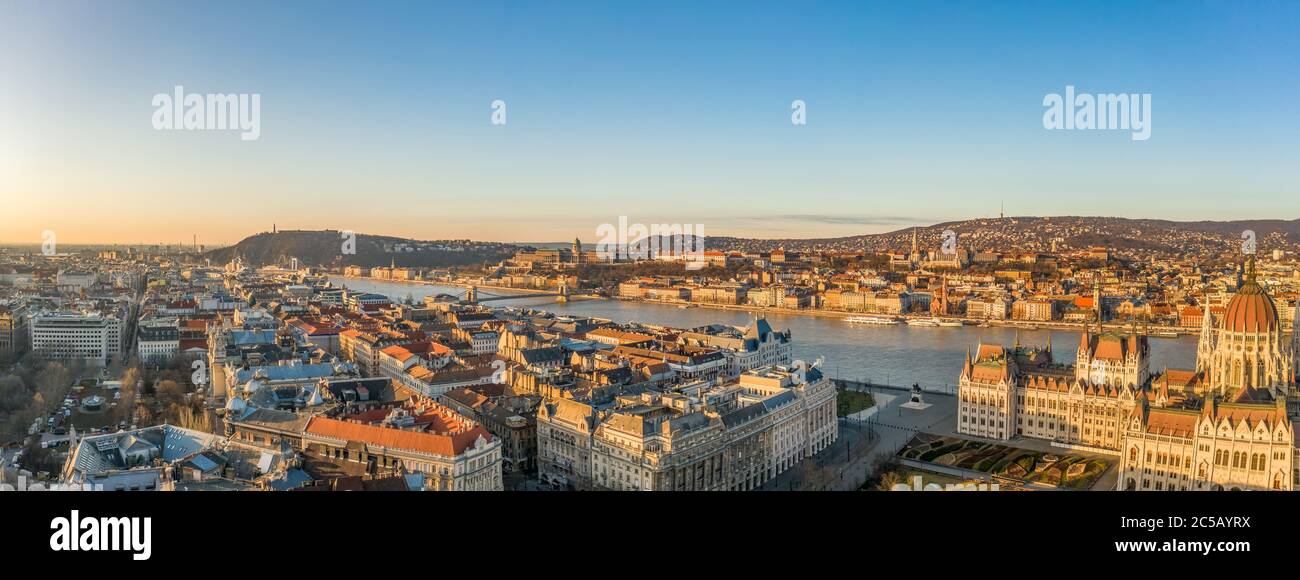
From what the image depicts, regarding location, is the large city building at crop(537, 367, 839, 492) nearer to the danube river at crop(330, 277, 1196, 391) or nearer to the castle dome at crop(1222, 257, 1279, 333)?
the castle dome at crop(1222, 257, 1279, 333)

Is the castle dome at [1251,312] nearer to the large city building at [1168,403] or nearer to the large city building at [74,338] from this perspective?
the large city building at [1168,403]

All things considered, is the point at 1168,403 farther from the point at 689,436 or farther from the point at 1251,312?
the point at 689,436

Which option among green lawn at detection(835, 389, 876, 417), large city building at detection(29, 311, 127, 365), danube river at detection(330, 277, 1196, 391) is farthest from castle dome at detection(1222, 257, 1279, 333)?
large city building at detection(29, 311, 127, 365)

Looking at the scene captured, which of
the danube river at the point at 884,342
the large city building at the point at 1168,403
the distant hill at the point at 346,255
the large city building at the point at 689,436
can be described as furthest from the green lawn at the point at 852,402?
the distant hill at the point at 346,255

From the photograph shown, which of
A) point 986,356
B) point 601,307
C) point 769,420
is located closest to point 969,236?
point 601,307

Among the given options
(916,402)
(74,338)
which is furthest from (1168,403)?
(74,338)
